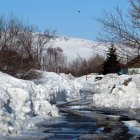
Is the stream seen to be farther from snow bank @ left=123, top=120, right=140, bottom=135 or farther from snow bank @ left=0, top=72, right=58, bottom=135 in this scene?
snow bank @ left=0, top=72, right=58, bottom=135

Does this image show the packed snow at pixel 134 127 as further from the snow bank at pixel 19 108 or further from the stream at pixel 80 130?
the snow bank at pixel 19 108

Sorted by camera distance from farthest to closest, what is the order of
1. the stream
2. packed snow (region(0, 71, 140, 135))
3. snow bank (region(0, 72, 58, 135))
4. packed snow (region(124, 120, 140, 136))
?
packed snow (region(124, 120, 140, 136)), packed snow (region(0, 71, 140, 135)), snow bank (region(0, 72, 58, 135)), the stream

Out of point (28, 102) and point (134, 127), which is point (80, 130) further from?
point (28, 102)

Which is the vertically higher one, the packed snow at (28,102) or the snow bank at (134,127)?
the packed snow at (28,102)

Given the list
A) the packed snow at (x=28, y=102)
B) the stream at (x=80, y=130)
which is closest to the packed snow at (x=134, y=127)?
the stream at (x=80, y=130)

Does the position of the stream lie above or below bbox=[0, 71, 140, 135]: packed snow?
below

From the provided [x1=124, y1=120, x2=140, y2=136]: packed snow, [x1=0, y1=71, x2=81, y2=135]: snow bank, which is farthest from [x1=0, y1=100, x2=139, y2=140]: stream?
[x1=0, y1=71, x2=81, y2=135]: snow bank

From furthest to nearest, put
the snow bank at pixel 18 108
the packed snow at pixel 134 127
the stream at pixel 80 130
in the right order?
1. the packed snow at pixel 134 127
2. the snow bank at pixel 18 108
3. the stream at pixel 80 130

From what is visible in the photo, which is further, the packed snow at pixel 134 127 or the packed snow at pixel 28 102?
the packed snow at pixel 134 127

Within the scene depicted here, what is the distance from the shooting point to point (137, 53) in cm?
1454

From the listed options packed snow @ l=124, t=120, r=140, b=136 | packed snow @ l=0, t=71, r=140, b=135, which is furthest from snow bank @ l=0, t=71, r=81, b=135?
packed snow @ l=124, t=120, r=140, b=136

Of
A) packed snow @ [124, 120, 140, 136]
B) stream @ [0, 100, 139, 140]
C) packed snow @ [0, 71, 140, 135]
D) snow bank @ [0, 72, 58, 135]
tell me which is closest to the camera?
stream @ [0, 100, 139, 140]

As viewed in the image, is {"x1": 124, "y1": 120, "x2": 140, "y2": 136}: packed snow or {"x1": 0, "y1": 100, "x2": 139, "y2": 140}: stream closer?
{"x1": 0, "y1": 100, "x2": 139, "y2": 140}: stream

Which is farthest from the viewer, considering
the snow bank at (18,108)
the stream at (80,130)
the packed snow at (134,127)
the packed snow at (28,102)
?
the packed snow at (134,127)
